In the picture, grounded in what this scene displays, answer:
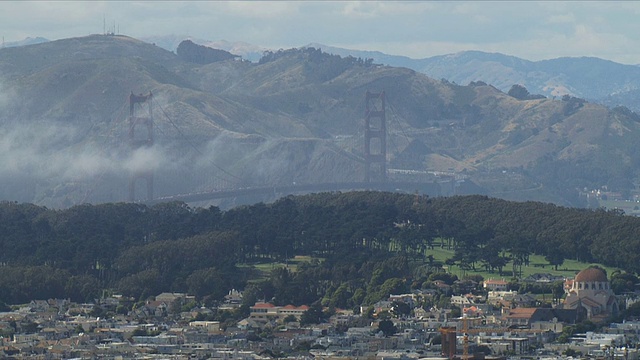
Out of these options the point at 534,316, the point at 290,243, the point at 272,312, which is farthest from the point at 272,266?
the point at 534,316

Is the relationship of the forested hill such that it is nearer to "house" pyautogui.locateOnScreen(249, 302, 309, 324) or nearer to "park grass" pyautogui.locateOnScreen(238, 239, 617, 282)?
"park grass" pyautogui.locateOnScreen(238, 239, 617, 282)

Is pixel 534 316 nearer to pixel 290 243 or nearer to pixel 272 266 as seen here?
pixel 272 266

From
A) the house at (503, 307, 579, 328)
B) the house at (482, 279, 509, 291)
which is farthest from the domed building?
the house at (482, 279, 509, 291)

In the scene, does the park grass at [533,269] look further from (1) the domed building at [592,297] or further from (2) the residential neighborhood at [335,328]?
(1) the domed building at [592,297]

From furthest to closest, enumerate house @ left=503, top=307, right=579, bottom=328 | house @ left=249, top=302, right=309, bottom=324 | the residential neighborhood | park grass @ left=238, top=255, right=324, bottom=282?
park grass @ left=238, top=255, right=324, bottom=282 → house @ left=249, top=302, right=309, bottom=324 → house @ left=503, top=307, right=579, bottom=328 → the residential neighborhood

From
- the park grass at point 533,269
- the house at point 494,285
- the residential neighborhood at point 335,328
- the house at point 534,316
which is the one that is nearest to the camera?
the residential neighborhood at point 335,328

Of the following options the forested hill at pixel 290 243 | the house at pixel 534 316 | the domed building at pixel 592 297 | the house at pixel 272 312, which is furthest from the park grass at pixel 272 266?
the house at pixel 534 316

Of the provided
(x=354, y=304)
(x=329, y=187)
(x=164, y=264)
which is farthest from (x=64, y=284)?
(x=329, y=187)
